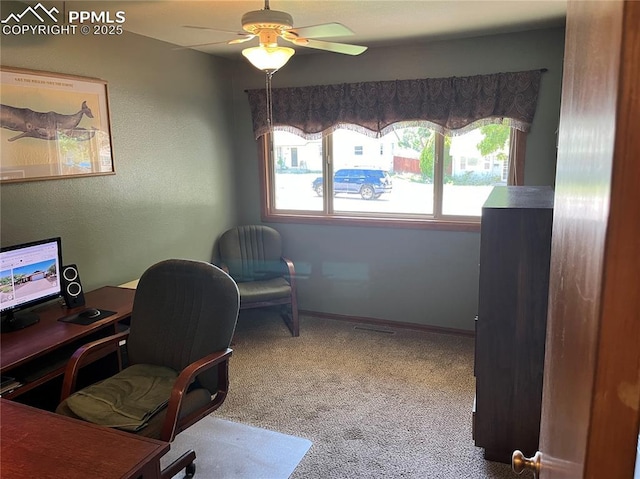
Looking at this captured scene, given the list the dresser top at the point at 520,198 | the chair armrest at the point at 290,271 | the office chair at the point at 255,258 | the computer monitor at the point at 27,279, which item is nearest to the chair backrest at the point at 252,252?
the office chair at the point at 255,258

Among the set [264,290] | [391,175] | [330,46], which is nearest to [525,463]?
[330,46]

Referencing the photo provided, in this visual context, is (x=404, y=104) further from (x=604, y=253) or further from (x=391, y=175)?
(x=604, y=253)

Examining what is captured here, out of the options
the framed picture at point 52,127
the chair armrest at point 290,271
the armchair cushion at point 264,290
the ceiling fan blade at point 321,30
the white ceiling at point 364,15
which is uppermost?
the white ceiling at point 364,15

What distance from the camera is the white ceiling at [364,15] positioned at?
2.62 metres

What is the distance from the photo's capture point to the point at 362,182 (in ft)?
13.8

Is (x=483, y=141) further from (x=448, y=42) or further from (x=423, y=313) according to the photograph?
(x=423, y=313)

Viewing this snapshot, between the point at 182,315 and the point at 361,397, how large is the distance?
4.51ft

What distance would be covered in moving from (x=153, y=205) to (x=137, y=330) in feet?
4.83

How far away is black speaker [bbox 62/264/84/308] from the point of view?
266cm

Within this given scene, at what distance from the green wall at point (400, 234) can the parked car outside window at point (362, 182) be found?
333 mm

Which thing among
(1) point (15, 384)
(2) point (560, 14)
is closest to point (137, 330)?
(1) point (15, 384)

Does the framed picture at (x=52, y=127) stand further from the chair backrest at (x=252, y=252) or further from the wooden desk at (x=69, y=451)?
the wooden desk at (x=69, y=451)

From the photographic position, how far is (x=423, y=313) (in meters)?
4.08
